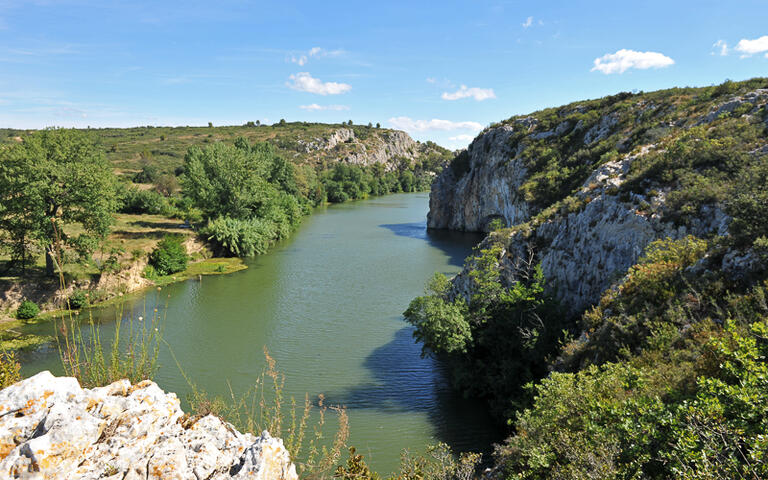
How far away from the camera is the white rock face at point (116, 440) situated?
189 inches

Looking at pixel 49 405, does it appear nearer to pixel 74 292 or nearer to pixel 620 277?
pixel 620 277

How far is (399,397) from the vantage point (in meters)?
14.9

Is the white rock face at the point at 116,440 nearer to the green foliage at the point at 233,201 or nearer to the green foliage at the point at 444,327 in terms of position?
the green foliage at the point at 444,327

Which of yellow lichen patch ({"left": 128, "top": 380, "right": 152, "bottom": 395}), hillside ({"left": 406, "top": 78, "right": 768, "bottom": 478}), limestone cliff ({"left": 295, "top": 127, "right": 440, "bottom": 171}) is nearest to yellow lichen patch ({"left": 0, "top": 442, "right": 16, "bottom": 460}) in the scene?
yellow lichen patch ({"left": 128, "top": 380, "right": 152, "bottom": 395})

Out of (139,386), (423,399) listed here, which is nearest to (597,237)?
(423,399)

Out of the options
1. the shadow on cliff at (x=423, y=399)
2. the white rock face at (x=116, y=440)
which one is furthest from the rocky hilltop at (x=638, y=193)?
the white rock face at (x=116, y=440)

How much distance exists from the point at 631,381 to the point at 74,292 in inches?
1059

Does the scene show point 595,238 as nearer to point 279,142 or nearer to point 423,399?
point 423,399

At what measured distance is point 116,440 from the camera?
533 cm

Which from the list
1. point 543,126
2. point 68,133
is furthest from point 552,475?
point 543,126

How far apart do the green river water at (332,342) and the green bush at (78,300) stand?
1.10 m

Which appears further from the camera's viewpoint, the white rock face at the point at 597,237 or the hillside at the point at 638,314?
the white rock face at the point at 597,237

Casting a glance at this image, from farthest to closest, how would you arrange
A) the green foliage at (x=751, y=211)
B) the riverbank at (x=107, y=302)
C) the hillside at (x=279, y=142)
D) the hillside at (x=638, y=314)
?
the hillside at (x=279, y=142)
the riverbank at (x=107, y=302)
the green foliage at (x=751, y=211)
the hillside at (x=638, y=314)

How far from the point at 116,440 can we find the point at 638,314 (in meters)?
10.8
